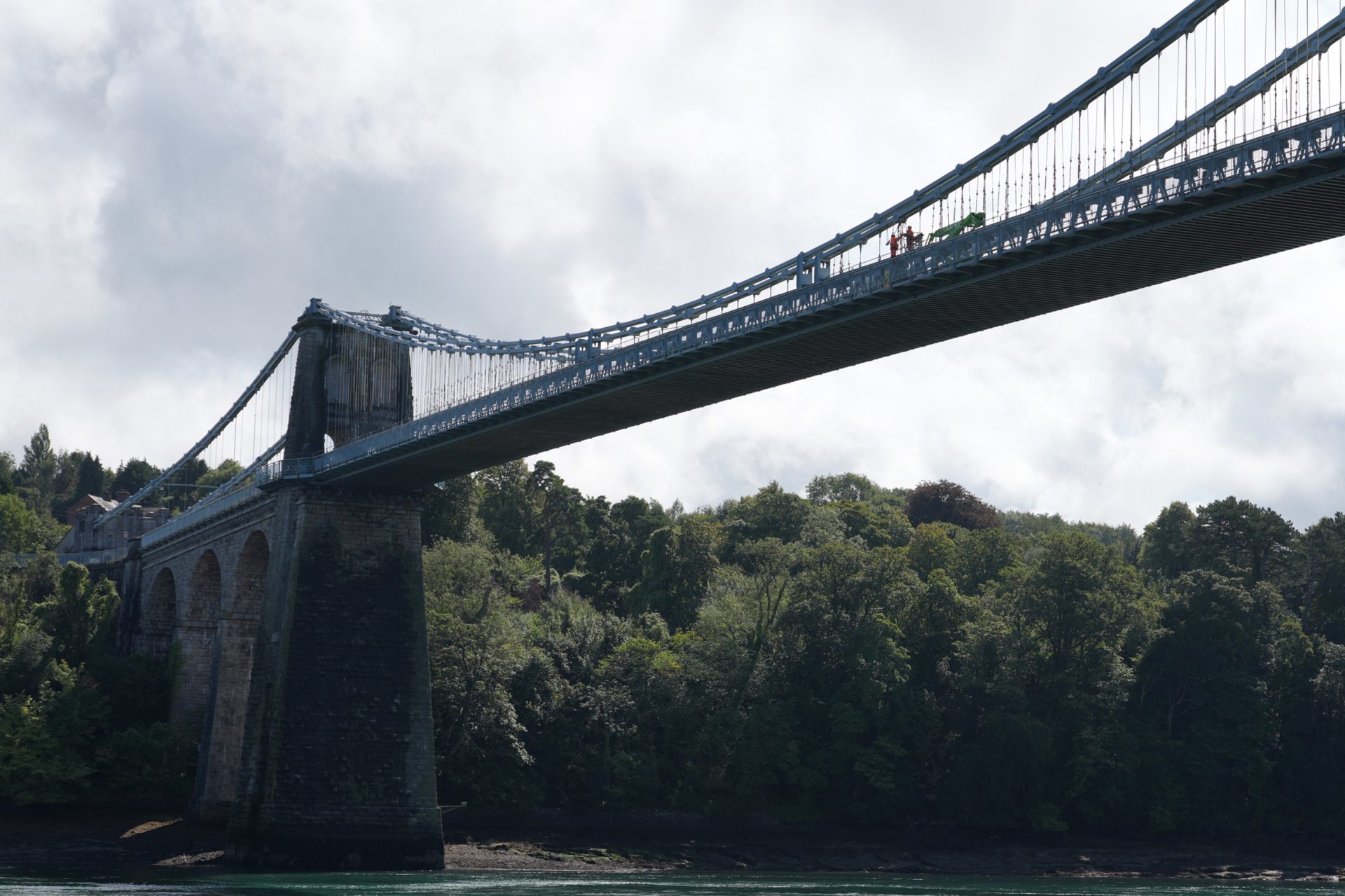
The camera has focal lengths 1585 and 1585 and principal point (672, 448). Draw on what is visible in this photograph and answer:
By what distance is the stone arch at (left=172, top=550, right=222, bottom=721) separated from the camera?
209 feet

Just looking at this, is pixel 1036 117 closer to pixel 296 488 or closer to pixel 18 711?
pixel 296 488

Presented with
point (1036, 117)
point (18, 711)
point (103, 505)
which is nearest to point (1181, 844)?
point (1036, 117)

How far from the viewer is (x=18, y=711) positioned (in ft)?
188

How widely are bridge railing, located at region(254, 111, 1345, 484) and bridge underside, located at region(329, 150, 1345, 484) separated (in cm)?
26

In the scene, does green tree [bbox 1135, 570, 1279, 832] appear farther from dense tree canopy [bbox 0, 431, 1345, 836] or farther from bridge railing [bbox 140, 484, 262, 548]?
bridge railing [bbox 140, 484, 262, 548]

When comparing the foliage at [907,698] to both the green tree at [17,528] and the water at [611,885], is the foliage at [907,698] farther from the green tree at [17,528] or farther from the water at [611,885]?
the green tree at [17,528]

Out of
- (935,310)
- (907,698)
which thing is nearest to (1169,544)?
(907,698)

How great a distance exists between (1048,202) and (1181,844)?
136 feet

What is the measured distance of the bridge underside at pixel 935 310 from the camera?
28.7 m

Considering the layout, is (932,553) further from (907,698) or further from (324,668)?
(324,668)

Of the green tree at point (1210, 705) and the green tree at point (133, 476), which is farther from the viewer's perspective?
the green tree at point (133, 476)

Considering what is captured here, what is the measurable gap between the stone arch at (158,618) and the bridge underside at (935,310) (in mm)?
22191

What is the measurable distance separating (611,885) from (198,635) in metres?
25.4

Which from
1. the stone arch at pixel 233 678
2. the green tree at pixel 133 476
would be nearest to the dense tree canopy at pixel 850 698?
the stone arch at pixel 233 678
